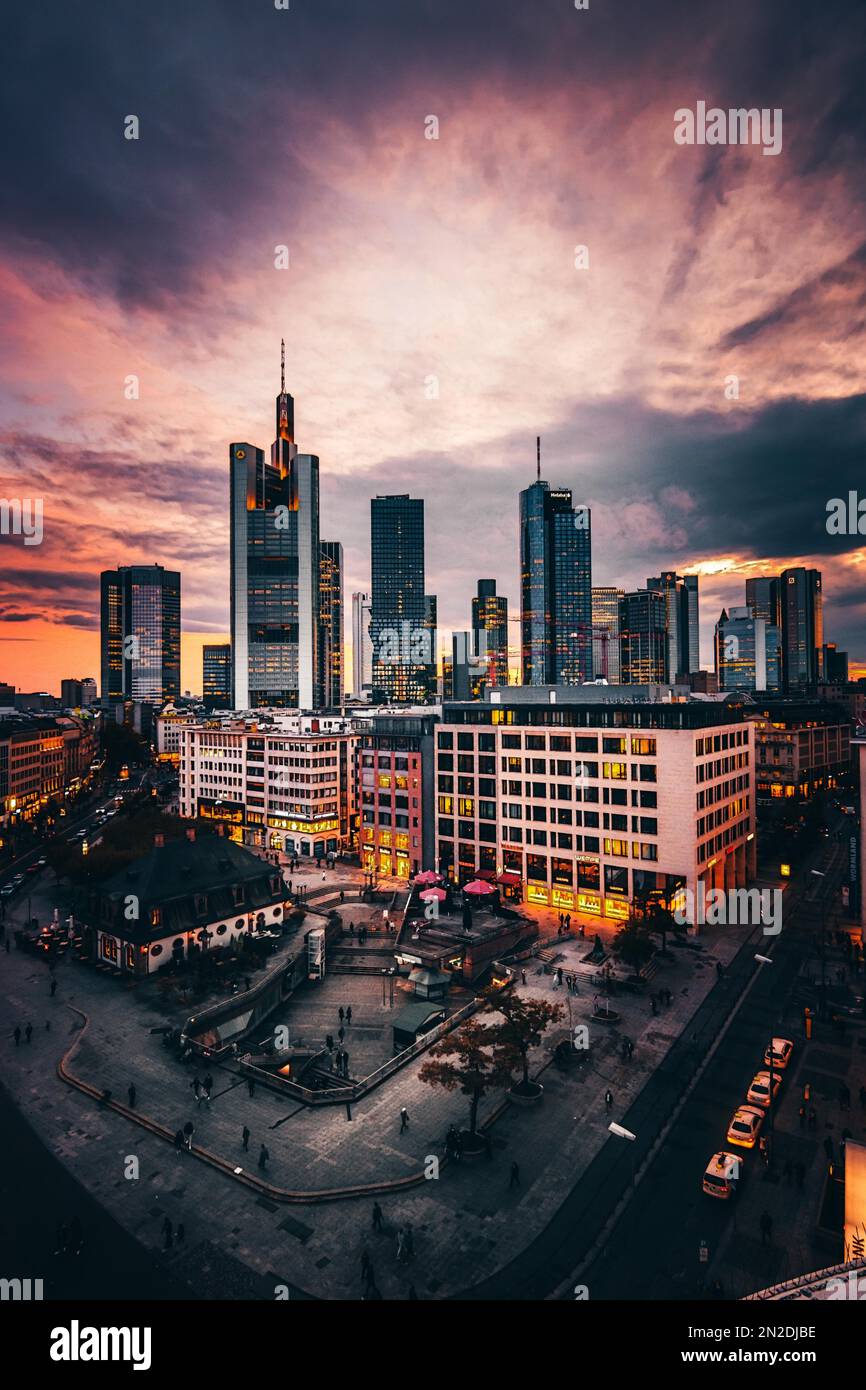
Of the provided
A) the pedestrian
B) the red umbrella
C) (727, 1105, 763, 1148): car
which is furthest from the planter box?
the red umbrella

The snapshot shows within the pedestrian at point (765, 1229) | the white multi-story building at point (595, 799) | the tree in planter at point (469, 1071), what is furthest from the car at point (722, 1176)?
the white multi-story building at point (595, 799)

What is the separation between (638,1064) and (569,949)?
1898 centimetres

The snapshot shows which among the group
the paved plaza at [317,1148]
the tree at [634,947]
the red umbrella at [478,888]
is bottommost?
the paved plaza at [317,1148]

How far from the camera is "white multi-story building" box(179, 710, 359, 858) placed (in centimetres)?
10044

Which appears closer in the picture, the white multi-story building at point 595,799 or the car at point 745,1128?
the car at point 745,1128

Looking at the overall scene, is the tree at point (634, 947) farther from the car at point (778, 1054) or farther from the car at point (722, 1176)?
the car at point (722, 1176)

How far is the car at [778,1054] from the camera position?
37344mm
